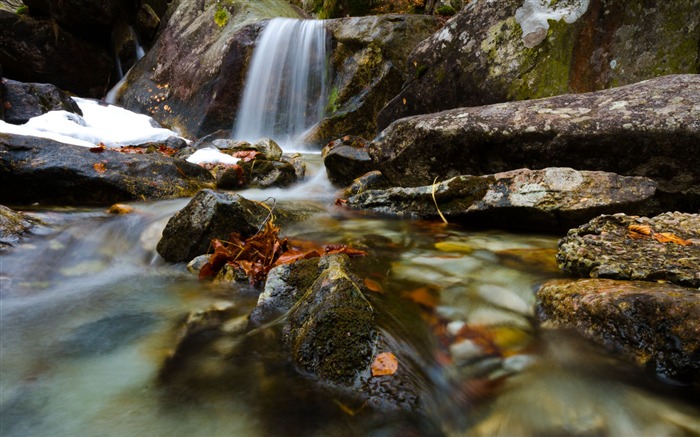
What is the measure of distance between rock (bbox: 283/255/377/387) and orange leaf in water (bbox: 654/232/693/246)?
1.81 m

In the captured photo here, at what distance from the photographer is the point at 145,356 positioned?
1.90 meters

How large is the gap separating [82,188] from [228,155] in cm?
315

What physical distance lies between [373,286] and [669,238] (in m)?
1.76

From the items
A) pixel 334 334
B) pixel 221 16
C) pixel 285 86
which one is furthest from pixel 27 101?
pixel 334 334

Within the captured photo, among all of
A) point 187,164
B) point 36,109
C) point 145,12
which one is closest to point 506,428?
point 187,164

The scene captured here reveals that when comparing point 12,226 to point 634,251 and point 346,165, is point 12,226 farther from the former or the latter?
point 634,251

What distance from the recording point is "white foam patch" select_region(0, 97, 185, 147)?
8.36 m

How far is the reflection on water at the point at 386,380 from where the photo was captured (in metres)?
1.42

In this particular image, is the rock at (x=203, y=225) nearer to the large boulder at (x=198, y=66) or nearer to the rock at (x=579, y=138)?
the rock at (x=579, y=138)

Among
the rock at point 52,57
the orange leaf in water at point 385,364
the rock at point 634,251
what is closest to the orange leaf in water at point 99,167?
the orange leaf in water at point 385,364

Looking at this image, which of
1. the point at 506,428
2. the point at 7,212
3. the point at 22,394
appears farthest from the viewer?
the point at 7,212

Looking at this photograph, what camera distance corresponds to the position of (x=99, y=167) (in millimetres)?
4922

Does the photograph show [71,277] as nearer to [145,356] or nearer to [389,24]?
[145,356]

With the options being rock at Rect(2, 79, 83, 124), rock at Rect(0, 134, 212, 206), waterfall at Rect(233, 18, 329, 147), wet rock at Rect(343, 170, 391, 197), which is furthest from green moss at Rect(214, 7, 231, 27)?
wet rock at Rect(343, 170, 391, 197)
